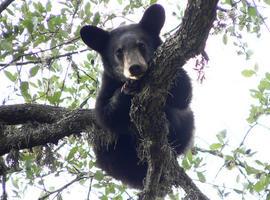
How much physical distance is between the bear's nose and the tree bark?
12 cm

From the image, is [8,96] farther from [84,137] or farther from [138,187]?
Answer: [138,187]

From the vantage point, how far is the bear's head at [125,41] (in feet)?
17.3

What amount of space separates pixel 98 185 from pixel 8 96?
1408mm

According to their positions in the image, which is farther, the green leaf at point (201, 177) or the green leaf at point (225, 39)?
the green leaf at point (201, 177)

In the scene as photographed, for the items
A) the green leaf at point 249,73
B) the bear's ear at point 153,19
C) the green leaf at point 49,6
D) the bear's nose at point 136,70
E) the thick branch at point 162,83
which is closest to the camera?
the thick branch at point 162,83

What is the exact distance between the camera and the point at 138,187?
19.4ft

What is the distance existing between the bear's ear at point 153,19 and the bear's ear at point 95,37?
0.44 m

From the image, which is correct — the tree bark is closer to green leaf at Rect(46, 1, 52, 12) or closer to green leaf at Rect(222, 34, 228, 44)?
green leaf at Rect(46, 1, 52, 12)

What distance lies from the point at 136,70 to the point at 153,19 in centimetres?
147

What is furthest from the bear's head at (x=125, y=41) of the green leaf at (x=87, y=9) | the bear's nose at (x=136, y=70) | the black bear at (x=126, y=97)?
the bear's nose at (x=136, y=70)

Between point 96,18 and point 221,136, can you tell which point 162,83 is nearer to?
point 221,136

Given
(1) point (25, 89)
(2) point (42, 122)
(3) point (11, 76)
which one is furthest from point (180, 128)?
(3) point (11, 76)

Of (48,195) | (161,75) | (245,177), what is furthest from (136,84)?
(48,195)

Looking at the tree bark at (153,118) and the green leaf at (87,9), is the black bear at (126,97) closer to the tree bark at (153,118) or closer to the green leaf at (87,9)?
the green leaf at (87,9)
